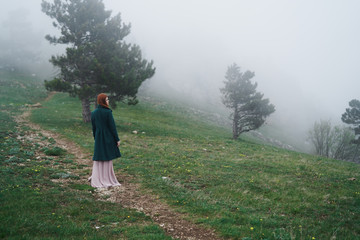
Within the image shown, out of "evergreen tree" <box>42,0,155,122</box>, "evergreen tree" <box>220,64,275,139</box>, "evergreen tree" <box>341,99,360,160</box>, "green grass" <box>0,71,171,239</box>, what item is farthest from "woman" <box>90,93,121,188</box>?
"evergreen tree" <box>341,99,360,160</box>

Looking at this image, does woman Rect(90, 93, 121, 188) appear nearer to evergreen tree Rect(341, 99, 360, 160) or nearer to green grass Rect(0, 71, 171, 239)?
green grass Rect(0, 71, 171, 239)

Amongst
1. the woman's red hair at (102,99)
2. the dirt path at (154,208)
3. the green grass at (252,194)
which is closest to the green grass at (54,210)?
the dirt path at (154,208)

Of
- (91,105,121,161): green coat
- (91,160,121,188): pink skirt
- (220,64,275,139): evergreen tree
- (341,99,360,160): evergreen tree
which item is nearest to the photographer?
(91,160,121,188): pink skirt

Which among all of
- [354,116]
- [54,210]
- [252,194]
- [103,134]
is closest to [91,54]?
[103,134]

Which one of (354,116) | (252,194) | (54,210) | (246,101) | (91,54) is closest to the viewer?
(54,210)

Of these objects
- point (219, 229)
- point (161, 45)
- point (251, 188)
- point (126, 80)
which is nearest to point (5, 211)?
point (219, 229)

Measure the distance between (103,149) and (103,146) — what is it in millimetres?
137

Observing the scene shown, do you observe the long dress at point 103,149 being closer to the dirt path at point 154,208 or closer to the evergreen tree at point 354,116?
the dirt path at point 154,208

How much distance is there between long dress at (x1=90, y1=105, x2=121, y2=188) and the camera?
10.3 m

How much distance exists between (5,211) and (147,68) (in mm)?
23368

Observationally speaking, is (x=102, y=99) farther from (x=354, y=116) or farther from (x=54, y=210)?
(x=354, y=116)

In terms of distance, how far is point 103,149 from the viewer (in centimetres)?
1038

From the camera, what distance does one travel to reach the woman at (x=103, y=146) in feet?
33.8

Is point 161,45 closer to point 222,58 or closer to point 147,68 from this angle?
point 222,58
